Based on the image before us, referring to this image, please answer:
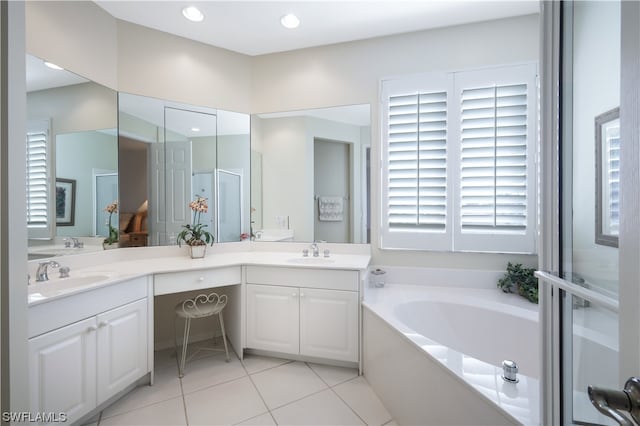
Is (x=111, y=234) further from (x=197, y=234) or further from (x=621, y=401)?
(x=621, y=401)

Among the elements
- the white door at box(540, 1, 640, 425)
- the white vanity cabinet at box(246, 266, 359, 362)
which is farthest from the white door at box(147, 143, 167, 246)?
the white door at box(540, 1, 640, 425)

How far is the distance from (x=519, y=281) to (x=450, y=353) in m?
1.20

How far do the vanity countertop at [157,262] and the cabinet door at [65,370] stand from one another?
0.68ft

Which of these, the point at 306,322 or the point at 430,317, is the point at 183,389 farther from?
the point at 430,317

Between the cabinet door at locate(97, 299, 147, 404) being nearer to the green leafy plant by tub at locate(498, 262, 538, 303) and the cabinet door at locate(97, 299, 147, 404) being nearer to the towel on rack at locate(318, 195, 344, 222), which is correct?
the towel on rack at locate(318, 195, 344, 222)

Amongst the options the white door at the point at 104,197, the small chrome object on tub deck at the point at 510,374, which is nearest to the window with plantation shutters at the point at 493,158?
the small chrome object on tub deck at the point at 510,374

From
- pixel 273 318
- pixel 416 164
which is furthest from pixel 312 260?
pixel 416 164

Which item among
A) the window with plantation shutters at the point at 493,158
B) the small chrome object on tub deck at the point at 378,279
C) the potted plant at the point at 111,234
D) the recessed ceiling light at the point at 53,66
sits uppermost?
the recessed ceiling light at the point at 53,66

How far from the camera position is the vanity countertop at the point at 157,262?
5.61ft

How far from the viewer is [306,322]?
225 centimetres

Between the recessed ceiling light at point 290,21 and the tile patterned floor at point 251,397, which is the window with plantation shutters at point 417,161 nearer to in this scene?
the recessed ceiling light at point 290,21

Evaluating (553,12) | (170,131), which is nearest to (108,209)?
(170,131)

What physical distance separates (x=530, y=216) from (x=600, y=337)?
6.49 ft

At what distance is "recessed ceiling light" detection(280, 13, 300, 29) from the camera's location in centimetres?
232
